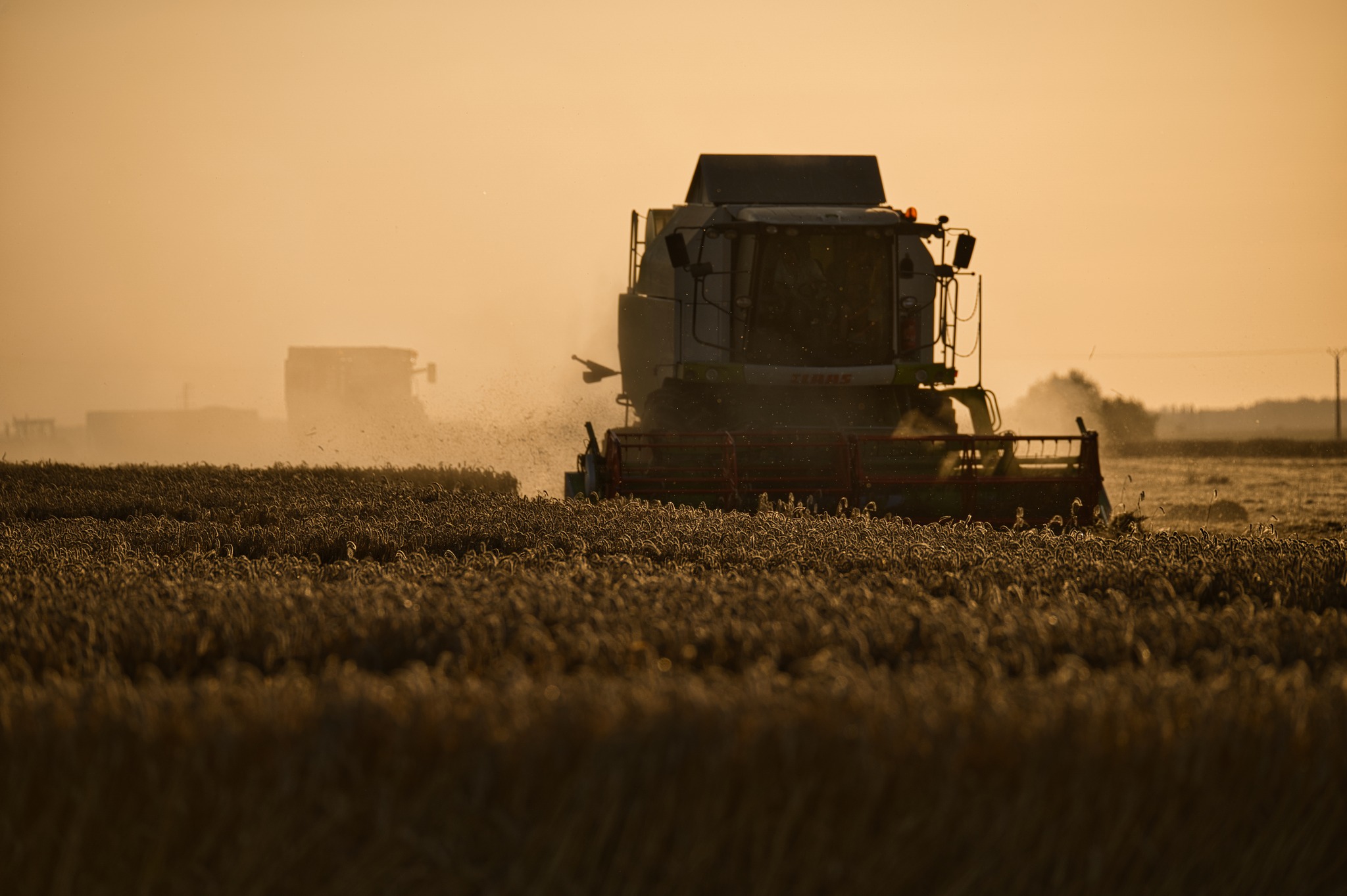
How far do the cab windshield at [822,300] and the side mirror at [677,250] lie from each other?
0.99 m

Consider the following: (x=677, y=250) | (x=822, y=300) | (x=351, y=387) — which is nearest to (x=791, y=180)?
(x=822, y=300)

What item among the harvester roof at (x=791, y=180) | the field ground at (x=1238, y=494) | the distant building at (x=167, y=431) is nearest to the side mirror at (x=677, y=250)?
the harvester roof at (x=791, y=180)

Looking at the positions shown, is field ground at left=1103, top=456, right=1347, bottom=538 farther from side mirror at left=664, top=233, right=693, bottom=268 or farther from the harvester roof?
side mirror at left=664, top=233, right=693, bottom=268

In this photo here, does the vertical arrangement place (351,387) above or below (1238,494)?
above

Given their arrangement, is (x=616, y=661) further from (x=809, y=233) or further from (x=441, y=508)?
(x=809, y=233)

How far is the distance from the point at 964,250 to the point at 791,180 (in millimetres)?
2319

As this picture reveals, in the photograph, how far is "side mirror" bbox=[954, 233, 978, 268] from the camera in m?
13.0

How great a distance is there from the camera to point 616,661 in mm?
3102

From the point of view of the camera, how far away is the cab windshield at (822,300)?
524 inches

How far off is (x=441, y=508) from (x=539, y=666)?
594 centimetres

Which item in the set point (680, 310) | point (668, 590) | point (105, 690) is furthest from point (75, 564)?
point (680, 310)

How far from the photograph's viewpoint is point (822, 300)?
44.1 feet

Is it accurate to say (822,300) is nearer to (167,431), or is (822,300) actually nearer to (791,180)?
(791,180)

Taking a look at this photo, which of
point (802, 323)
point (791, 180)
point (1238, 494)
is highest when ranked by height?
point (791, 180)
